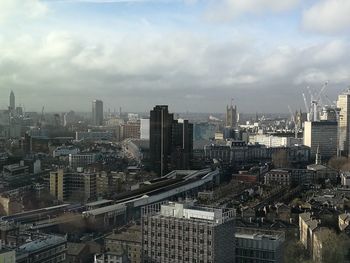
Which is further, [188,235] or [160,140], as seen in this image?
[160,140]

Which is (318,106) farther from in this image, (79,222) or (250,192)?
(79,222)

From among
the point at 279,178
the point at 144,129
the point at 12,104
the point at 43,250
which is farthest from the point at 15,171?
the point at 144,129

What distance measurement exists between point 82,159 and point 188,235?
9473mm

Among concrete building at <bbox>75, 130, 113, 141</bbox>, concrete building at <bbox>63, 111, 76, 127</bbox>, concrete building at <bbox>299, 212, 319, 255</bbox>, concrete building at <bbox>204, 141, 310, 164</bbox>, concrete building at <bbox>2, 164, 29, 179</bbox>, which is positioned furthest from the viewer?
concrete building at <bbox>204, 141, 310, 164</bbox>

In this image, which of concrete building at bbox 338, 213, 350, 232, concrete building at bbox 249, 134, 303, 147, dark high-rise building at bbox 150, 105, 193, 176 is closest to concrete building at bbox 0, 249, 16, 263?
concrete building at bbox 338, 213, 350, 232

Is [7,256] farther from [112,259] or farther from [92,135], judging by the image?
[92,135]

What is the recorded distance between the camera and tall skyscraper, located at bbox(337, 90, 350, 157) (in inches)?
855

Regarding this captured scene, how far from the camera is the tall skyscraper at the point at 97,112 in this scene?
13824 mm

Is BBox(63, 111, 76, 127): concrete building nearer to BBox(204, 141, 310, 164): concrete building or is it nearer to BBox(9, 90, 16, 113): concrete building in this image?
BBox(9, 90, 16, 113): concrete building

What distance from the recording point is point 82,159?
47.2 ft

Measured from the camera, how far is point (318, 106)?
89.9ft

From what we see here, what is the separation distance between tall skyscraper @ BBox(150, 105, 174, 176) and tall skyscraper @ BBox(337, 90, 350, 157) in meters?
8.35

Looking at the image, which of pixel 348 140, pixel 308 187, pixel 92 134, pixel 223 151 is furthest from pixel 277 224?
pixel 348 140

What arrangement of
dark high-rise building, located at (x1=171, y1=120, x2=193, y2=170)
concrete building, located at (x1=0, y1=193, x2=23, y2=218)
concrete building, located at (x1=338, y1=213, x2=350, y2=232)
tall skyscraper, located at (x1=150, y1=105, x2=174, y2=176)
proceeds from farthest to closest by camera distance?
dark high-rise building, located at (x1=171, y1=120, x2=193, y2=170) < tall skyscraper, located at (x1=150, y1=105, x2=174, y2=176) < concrete building, located at (x1=0, y1=193, x2=23, y2=218) < concrete building, located at (x1=338, y1=213, x2=350, y2=232)
